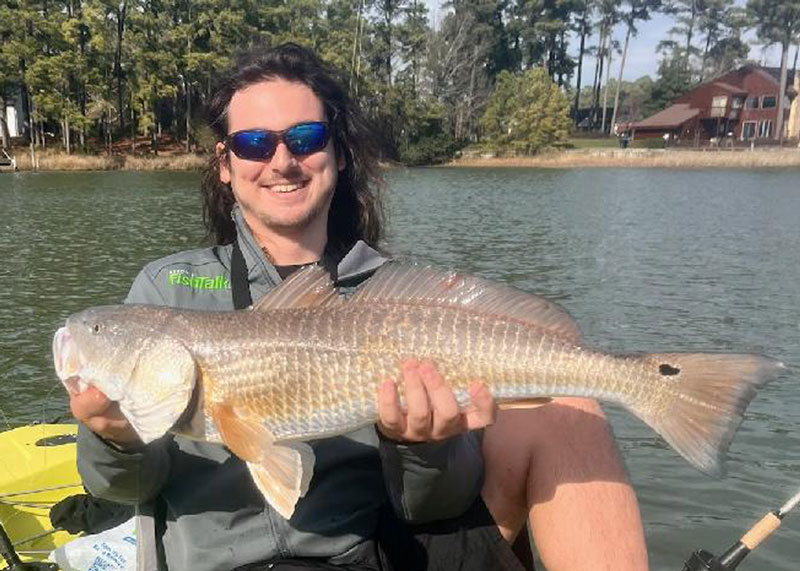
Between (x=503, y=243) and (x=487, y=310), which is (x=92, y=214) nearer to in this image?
(x=503, y=243)

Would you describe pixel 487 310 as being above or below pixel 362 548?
above

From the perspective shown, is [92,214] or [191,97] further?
[191,97]

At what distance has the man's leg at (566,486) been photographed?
A: 3223 millimetres

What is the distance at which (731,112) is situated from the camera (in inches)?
3071

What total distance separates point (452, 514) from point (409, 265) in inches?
43.1

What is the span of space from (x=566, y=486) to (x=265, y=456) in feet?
4.30

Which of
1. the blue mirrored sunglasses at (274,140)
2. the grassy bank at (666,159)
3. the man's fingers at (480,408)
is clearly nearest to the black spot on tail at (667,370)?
the man's fingers at (480,408)

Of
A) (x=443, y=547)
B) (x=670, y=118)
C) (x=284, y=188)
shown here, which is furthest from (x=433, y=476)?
(x=670, y=118)

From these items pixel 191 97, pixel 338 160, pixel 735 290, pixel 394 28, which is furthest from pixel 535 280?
pixel 394 28

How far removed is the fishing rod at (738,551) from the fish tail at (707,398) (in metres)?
1.08

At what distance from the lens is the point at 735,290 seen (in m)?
15.9

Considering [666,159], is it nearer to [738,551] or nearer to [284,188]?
[738,551]

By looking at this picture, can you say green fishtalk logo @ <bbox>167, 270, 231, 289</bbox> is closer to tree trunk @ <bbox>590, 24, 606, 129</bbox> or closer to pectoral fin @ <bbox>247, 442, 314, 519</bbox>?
pectoral fin @ <bbox>247, 442, 314, 519</bbox>

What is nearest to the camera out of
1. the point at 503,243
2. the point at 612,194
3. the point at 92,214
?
the point at 503,243
